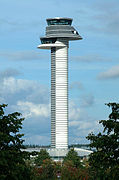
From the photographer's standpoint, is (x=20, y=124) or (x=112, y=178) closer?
(x=112, y=178)

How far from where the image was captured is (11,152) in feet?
230

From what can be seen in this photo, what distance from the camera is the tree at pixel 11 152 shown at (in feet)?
224

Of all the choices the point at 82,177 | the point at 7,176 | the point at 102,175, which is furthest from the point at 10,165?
the point at 82,177

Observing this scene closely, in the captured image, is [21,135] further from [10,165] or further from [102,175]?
[102,175]

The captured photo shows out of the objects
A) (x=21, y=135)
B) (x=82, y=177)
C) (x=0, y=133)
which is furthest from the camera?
(x=82, y=177)

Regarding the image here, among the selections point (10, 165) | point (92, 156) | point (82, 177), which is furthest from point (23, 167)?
point (82, 177)

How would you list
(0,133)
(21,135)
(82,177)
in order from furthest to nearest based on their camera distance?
(82,177)
(21,135)
(0,133)

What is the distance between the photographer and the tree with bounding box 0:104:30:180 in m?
68.1

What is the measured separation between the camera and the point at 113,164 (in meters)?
68.3

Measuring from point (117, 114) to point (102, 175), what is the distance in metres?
7.07

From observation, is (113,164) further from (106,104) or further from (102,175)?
(106,104)

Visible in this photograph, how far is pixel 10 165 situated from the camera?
68.8 m

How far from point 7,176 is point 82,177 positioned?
47843 mm

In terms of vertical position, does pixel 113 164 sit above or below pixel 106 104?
below
